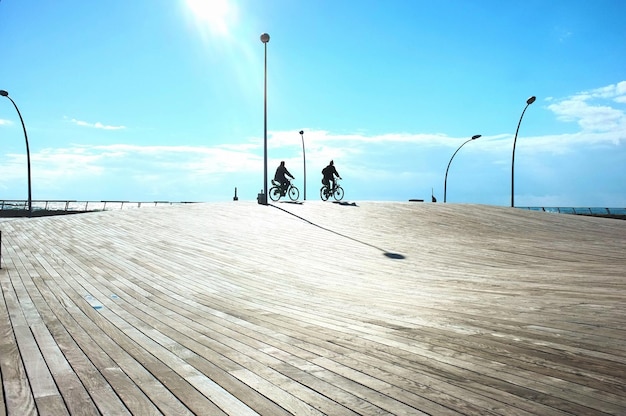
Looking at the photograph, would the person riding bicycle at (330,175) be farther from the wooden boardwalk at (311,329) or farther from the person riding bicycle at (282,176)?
the wooden boardwalk at (311,329)

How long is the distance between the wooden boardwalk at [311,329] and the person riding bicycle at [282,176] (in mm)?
12304

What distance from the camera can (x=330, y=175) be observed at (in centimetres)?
2777

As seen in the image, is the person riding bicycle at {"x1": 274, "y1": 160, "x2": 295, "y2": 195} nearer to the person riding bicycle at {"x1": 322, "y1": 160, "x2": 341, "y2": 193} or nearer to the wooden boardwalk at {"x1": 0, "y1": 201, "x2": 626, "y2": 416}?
the person riding bicycle at {"x1": 322, "y1": 160, "x2": 341, "y2": 193}

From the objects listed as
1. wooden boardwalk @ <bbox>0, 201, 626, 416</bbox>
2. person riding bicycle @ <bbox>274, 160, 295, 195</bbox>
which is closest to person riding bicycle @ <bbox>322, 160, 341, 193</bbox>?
person riding bicycle @ <bbox>274, 160, 295, 195</bbox>

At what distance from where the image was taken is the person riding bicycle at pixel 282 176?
26.0m

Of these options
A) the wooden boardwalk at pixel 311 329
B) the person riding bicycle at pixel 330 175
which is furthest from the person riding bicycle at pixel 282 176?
the wooden boardwalk at pixel 311 329

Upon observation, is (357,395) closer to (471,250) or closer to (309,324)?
(309,324)

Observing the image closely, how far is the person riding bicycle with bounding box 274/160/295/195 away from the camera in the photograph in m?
26.0

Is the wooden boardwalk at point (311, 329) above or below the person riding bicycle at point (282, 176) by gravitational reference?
below

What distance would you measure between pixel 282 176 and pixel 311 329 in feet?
68.8

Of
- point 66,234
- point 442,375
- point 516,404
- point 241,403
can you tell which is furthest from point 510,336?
point 66,234

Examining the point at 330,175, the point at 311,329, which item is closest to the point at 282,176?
the point at 330,175

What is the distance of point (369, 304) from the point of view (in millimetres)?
6891

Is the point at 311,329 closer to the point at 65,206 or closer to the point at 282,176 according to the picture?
the point at 282,176
